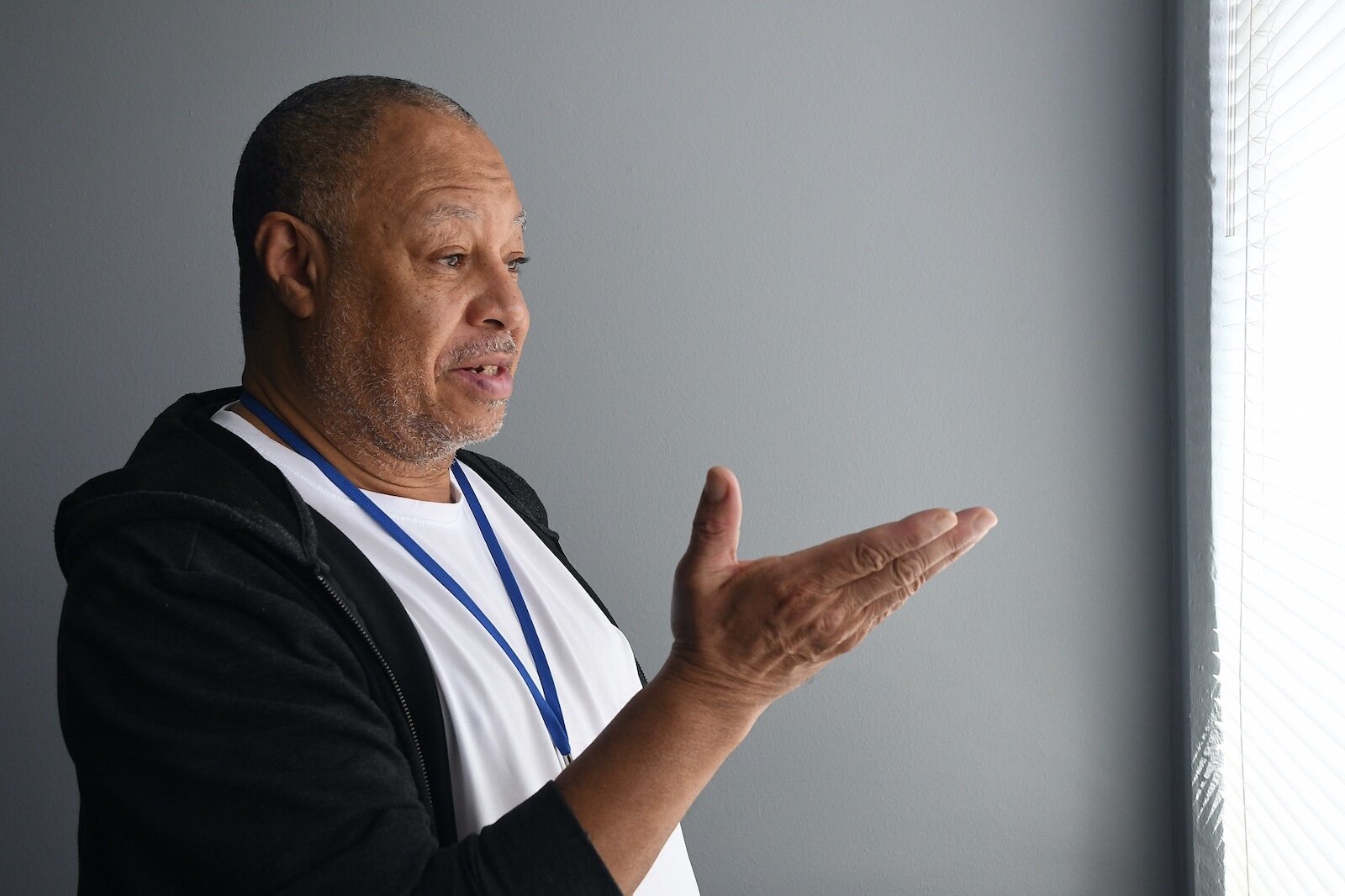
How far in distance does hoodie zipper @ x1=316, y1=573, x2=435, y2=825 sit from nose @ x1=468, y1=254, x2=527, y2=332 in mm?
407

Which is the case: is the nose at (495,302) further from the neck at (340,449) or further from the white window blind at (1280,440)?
the white window blind at (1280,440)

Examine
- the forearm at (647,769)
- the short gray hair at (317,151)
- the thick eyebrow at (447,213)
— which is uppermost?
the short gray hair at (317,151)

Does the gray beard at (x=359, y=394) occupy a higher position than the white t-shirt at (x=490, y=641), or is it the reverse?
the gray beard at (x=359, y=394)

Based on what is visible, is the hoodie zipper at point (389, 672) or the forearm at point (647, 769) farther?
the hoodie zipper at point (389, 672)

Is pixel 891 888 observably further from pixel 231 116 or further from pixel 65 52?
pixel 65 52

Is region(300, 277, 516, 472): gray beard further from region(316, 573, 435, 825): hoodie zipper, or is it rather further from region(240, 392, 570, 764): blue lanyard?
region(316, 573, 435, 825): hoodie zipper

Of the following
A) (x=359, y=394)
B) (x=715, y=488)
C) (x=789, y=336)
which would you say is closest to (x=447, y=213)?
(x=359, y=394)

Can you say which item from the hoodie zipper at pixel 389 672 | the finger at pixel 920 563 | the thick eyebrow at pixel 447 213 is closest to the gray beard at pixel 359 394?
the thick eyebrow at pixel 447 213

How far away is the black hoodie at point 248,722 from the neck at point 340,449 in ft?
0.69

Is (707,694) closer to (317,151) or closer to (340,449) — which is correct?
(340,449)

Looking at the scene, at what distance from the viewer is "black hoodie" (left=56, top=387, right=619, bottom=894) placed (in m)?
0.80

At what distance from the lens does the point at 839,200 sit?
190 centimetres

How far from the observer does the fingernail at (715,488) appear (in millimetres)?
827

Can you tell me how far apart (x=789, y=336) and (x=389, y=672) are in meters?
1.17
